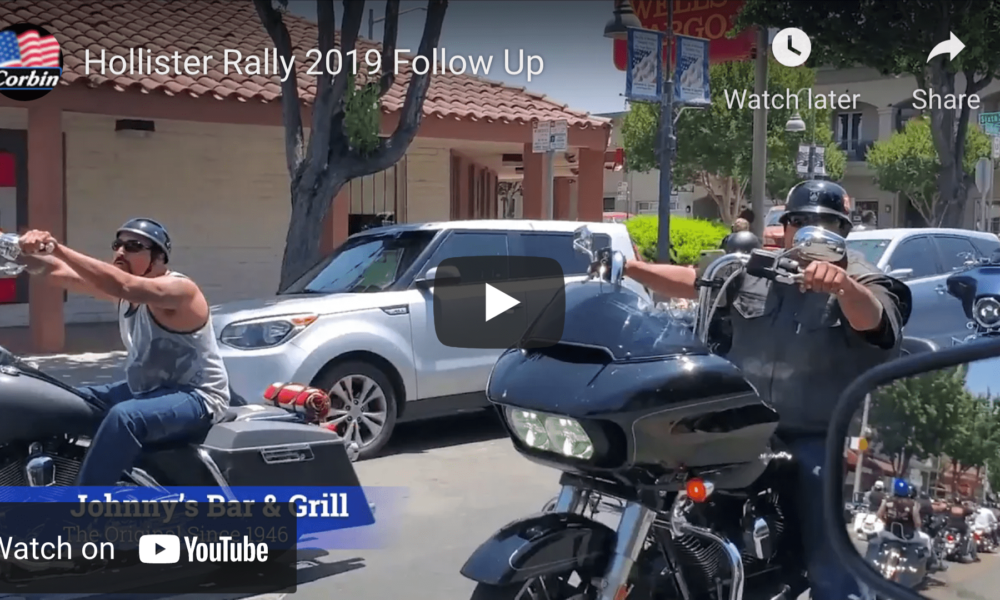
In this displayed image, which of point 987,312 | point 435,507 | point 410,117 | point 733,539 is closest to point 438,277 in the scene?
point 435,507

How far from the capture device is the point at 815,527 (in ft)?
10.9

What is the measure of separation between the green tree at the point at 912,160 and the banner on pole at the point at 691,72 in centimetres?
3156

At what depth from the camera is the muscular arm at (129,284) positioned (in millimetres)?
4016

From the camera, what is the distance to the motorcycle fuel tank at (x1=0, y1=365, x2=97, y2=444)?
4.32 metres

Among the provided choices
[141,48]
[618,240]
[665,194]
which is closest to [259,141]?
[141,48]

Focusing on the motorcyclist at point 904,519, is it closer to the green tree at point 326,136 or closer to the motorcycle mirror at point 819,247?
the motorcycle mirror at point 819,247

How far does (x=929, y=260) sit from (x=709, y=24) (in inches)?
237

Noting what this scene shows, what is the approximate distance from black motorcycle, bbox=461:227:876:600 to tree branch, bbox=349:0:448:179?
7997 mm

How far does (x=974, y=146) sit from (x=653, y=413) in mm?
44405

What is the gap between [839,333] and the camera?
3.39 meters

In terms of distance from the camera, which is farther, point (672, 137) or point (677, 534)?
point (672, 137)

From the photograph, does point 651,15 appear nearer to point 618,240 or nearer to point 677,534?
point 618,240

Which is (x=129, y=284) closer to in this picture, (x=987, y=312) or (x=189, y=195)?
(x=987, y=312)

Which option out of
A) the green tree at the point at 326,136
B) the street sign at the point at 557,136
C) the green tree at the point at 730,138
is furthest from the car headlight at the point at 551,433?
the green tree at the point at 730,138
